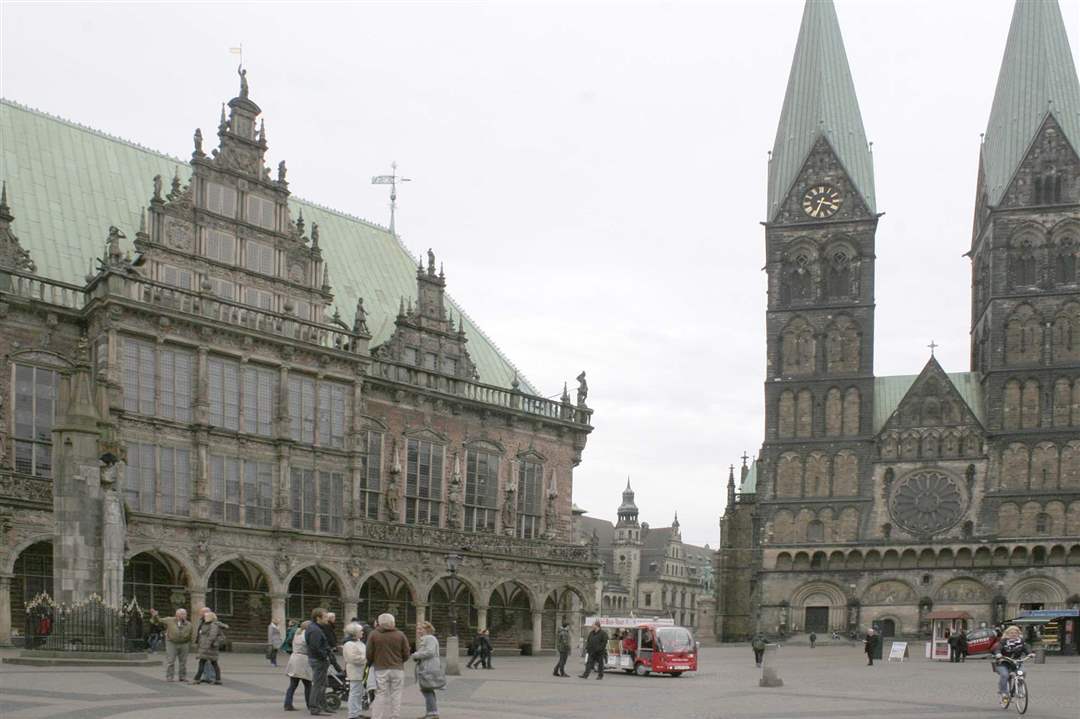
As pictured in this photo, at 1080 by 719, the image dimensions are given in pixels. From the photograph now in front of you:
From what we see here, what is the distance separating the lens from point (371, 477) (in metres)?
49.6

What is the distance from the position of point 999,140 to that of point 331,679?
251 feet

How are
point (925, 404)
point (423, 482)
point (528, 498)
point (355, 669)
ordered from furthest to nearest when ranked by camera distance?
point (925, 404) < point (528, 498) < point (423, 482) < point (355, 669)

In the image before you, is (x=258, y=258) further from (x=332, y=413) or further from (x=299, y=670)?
(x=299, y=670)

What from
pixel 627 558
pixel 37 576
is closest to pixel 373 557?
pixel 37 576

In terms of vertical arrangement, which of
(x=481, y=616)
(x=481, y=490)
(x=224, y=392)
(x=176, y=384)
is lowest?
(x=481, y=616)

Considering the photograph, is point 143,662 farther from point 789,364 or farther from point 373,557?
point 789,364

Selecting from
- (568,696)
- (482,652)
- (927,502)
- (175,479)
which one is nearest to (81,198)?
(175,479)

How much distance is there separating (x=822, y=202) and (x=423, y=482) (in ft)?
153

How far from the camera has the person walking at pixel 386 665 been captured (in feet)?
59.1

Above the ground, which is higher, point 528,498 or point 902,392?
point 902,392

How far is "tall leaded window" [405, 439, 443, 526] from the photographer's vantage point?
167ft

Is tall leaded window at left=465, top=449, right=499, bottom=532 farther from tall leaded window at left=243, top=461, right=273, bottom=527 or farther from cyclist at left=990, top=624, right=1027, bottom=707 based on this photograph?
cyclist at left=990, top=624, right=1027, bottom=707

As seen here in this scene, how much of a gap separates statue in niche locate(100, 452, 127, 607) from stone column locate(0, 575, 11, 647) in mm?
6671

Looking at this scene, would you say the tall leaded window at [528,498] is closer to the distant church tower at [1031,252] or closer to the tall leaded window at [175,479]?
the tall leaded window at [175,479]
